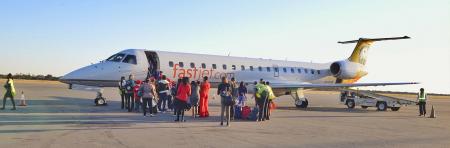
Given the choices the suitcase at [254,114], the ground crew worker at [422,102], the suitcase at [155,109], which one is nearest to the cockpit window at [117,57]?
the suitcase at [155,109]

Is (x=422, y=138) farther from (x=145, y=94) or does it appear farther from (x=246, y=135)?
(x=145, y=94)

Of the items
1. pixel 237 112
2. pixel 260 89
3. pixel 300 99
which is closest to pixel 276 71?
pixel 300 99

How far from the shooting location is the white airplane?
2055cm

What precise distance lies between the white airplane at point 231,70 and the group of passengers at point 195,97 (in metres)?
2.55

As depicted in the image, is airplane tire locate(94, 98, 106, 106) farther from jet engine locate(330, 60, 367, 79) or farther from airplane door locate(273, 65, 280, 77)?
jet engine locate(330, 60, 367, 79)

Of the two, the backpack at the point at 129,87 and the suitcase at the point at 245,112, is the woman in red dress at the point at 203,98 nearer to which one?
the suitcase at the point at 245,112

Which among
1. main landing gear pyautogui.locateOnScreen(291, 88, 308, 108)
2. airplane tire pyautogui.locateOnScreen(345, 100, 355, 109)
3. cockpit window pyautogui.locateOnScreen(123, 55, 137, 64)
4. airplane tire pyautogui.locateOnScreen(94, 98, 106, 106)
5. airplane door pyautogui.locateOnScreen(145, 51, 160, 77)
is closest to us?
airplane tire pyautogui.locateOnScreen(94, 98, 106, 106)

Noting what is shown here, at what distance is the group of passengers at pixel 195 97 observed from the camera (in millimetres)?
13641

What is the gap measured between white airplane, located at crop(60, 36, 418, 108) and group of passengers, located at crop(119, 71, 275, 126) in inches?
100

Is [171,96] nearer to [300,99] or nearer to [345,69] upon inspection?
[300,99]

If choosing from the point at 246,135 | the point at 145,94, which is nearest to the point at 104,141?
the point at 246,135

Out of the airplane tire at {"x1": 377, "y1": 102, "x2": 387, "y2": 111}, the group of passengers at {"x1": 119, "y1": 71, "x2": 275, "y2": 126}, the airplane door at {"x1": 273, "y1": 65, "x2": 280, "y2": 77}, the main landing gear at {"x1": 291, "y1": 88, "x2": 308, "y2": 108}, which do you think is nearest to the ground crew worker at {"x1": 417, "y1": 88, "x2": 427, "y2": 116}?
the airplane tire at {"x1": 377, "y1": 102, "x2": 387, "y2": 111}

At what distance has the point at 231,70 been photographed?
24656mm

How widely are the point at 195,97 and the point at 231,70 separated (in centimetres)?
1041
